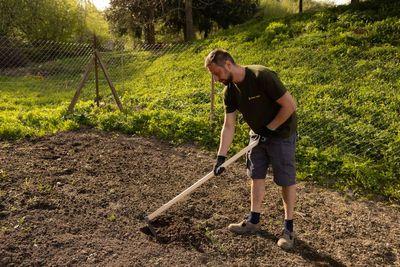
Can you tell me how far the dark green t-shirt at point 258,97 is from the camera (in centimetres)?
315

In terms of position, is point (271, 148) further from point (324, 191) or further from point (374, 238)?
point (324, 191)

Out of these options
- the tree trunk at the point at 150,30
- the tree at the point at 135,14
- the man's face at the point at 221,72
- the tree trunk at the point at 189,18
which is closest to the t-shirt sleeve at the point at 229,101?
the man's face at the point at 221,72

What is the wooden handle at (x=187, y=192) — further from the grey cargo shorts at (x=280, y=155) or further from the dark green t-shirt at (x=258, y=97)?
the dark green t-shirt at (x=258, y=97)

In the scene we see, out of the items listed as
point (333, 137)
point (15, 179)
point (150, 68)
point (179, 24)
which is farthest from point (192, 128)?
point (179, 24)

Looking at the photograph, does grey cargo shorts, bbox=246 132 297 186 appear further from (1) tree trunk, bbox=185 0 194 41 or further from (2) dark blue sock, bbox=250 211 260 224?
(1) tree trunk, bbox=185 0 194 41

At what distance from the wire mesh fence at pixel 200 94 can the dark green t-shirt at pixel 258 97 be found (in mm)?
2538

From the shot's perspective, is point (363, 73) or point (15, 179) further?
point (363, 73)

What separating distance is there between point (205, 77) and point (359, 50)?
11.6 feet

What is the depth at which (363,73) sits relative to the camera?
8.28 metres

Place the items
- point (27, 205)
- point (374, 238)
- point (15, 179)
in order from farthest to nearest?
point (15, 179)
point (27, 205)
point (374, 238)

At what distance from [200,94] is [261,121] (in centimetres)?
518

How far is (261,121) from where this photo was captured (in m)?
3.40

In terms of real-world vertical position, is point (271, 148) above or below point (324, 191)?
above

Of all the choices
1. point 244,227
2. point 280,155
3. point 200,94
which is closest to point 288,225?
point 244,227
